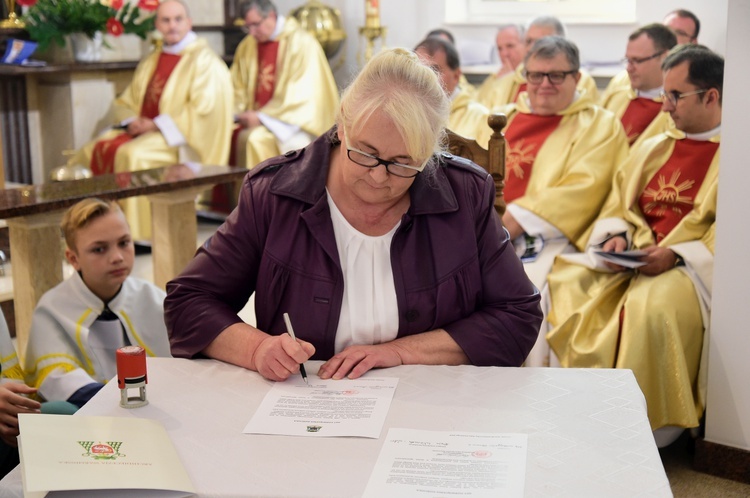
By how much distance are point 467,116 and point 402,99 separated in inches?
136

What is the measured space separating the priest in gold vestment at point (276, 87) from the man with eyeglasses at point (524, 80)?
1.48 metres

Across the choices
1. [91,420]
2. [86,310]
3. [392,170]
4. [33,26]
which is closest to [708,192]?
[392,170]

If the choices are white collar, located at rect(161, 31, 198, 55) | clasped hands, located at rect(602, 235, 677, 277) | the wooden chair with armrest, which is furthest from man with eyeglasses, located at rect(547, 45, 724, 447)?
white collar, located at rect(161, 31, 198, 55)

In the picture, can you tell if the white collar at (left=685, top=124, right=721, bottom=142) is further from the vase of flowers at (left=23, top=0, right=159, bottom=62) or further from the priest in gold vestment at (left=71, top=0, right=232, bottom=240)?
the vase of flowers at (left=23, top=0, right=159, bottom=62)

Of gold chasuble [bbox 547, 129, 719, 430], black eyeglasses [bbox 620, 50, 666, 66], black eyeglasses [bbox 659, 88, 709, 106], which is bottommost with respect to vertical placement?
gold chasuble [bbox 547, 129, 719, 430]

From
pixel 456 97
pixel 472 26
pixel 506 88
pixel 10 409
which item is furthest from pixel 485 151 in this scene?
pixel 472 26

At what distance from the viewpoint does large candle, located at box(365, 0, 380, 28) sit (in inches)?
339

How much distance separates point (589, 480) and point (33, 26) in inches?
263

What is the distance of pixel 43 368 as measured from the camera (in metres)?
3.00

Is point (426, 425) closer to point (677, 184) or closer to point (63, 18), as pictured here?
point (677, 184)

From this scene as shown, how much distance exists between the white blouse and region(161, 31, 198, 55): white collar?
5.76 metres

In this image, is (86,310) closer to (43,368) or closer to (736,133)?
(43,368)

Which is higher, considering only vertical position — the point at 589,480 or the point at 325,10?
the point at 325,10

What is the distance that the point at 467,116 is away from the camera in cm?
559
